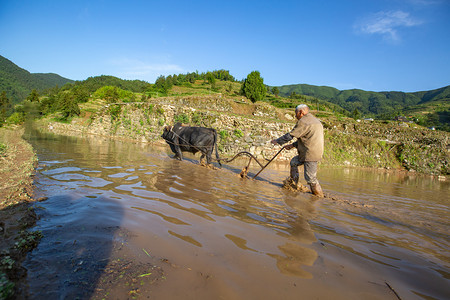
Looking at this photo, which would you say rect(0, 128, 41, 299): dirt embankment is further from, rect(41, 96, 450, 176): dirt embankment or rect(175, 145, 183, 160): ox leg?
rect(41, 96, 450, 176): dirt embankment

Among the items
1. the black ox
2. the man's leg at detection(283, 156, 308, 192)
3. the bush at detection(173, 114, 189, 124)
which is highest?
the bush at detection(173, 114, 189, 124)

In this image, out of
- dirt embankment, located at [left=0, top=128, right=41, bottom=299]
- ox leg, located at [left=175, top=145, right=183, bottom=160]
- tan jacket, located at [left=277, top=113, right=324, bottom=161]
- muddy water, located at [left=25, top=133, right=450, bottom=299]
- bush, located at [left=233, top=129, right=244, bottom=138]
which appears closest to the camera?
dirt embankment, located at [left=0, top=128, right=41, bottom=299]

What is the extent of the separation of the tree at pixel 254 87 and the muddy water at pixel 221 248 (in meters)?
42.8

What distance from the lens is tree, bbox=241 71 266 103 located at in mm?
45688

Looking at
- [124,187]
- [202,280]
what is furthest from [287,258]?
[124,187]

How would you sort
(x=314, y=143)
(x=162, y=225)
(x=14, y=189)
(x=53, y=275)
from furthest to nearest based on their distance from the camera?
(x=314, y=143) → (x=14, y=189) → (x=162, y=225) → (x=53, y=275)

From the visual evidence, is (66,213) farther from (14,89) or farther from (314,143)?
(14,89)

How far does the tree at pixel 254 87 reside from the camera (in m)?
45.7

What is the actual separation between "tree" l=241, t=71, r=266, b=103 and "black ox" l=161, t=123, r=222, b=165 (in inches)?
1440

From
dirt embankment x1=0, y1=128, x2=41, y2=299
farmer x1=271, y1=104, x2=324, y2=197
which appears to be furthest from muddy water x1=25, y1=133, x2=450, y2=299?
farmer x1=271, y1=104, x2=324, y2=197

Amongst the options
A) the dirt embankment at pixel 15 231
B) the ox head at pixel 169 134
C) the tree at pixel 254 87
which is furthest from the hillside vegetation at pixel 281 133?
the tree at pixel 254 87

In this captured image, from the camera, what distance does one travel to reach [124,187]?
4.70 m

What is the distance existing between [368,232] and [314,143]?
2.95m

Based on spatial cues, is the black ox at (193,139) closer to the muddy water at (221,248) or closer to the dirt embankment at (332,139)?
the muddy water at (221,248)
